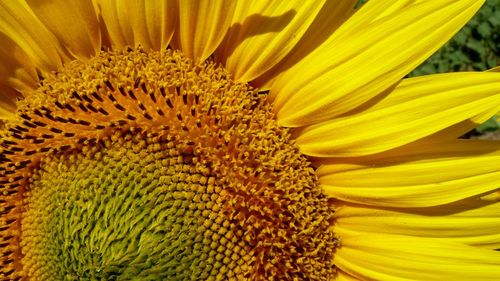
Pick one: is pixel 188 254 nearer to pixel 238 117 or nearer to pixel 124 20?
pixel 238 117

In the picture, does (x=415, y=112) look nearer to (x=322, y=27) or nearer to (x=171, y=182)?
(x=322, y=27)

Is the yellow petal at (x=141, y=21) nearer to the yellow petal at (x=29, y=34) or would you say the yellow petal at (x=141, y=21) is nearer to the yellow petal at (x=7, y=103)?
the yellow petal at (x=29, y=34)

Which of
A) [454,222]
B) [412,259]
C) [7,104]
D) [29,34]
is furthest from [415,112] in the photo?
[7,104]

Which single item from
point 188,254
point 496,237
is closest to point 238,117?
point 188,254

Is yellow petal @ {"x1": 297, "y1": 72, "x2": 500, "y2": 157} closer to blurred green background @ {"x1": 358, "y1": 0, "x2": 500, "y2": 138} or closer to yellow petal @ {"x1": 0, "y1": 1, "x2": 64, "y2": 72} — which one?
yellow petal @ {"x1": 0, "y1": 1, "x2": 64, "y2": 72}

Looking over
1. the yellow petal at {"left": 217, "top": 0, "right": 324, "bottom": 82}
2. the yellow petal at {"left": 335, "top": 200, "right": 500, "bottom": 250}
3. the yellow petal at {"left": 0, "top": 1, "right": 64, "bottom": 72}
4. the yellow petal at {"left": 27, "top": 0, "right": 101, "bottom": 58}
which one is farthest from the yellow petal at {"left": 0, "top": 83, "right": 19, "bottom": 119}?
the yellow petal at {"left": 335, "top": 200, "right": 500, "bottom": 250}

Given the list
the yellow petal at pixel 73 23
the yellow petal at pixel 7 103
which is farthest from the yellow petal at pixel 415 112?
the yellow petal at pixel 7 103
